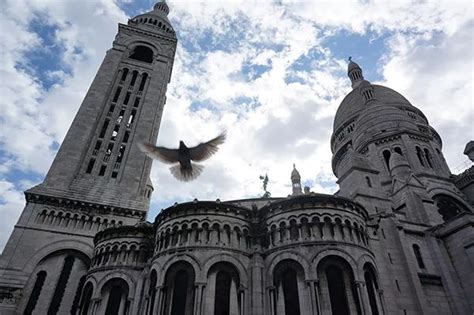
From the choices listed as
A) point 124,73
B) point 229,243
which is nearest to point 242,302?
point 229,243

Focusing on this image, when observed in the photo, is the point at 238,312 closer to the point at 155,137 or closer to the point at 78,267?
the point at 78,267

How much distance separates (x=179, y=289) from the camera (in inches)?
798

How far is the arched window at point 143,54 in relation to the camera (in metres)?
45.4

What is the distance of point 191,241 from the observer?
21.1 metres

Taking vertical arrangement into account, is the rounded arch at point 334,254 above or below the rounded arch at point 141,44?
below

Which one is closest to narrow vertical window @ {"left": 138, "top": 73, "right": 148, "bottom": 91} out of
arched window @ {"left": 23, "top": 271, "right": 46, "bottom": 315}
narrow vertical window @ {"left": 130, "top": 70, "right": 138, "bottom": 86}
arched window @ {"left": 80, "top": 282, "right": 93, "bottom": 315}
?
narrow vertical window @ {"left": 130, "top": 70, "right": 138, "bottom": 86}

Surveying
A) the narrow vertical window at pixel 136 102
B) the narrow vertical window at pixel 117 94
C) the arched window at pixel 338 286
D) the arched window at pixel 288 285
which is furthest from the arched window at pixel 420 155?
the narrow vertical window at pixel 117 94

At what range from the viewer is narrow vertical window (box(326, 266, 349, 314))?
1859cm

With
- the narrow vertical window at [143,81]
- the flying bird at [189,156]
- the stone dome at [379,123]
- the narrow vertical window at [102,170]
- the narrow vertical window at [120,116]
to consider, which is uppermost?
the narrow vertical window at [143,81]

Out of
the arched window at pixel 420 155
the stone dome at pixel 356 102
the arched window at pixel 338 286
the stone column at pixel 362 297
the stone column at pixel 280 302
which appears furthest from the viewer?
the stone dome at pixel 356 102

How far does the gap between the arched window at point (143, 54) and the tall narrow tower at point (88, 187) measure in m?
0.60

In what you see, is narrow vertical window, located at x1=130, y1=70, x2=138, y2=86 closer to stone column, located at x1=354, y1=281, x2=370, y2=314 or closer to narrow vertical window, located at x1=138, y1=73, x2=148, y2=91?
narrow vertical window, located at x1=138, y1=73, x2=148, y2=91

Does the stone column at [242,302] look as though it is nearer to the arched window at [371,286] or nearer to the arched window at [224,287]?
the arched window at [224,287]

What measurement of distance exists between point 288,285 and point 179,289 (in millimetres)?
6565
